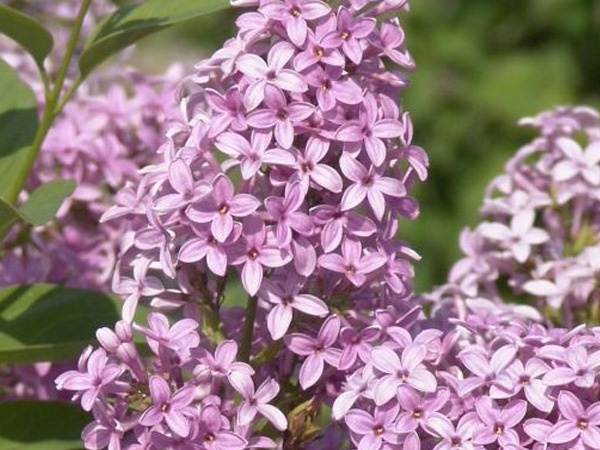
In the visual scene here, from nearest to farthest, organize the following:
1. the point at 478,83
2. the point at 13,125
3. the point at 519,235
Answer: the point at 13,125
the point at 519,235
the point at 478,83

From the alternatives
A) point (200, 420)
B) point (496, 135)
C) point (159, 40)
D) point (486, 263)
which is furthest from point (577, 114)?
point (159, 40)

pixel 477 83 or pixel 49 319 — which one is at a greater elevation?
pixel 49 319

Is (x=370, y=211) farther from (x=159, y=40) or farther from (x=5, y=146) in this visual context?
(x=159, y=40)

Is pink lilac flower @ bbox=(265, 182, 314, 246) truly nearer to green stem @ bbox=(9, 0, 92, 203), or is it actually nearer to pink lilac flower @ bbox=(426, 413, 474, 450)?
pink lilac flower @ bbox=(426, 413, 474, 450)

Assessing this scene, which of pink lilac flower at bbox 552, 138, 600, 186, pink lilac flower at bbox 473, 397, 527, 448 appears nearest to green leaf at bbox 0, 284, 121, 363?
pink lilac flower at bbox 473, 397, 527, 448

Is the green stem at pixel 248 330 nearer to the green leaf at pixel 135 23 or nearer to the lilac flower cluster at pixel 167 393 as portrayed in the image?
the lilac flower cluster at pixel 167 393

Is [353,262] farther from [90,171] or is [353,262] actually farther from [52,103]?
[90,171]

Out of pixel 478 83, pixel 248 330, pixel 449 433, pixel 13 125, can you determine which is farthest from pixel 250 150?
pixel 478 83
